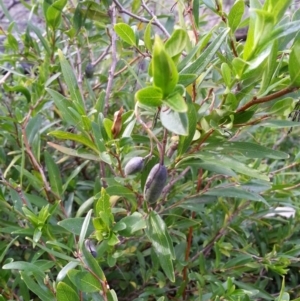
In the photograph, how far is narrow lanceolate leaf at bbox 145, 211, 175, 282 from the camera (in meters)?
0.59

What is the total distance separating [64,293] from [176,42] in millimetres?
356

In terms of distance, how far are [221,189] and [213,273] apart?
28 cm

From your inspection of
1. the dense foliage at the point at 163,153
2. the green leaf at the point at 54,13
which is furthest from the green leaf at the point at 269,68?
the green leaf at the point at 54,13

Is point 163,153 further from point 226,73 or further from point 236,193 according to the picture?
point 236,193

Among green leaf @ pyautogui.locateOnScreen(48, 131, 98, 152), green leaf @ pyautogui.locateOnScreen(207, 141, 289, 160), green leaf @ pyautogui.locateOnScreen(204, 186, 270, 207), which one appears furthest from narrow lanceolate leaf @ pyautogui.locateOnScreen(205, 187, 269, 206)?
green leaf @ pyautogui.locateOnScreen(48, 131, 98, 152)

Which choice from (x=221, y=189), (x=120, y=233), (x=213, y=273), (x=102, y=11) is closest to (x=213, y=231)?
(x=213, y=273)

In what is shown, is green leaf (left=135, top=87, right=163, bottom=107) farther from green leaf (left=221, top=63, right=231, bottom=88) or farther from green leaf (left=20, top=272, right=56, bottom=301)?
green leaf (left=20, top=272, right=56, bottom=301)

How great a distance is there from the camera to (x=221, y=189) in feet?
2.44

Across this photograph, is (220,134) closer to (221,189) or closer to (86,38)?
(221,189)

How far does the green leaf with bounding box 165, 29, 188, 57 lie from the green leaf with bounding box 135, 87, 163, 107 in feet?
0.19

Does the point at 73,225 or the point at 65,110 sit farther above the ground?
the point at 65,110

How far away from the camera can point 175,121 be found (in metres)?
0.43

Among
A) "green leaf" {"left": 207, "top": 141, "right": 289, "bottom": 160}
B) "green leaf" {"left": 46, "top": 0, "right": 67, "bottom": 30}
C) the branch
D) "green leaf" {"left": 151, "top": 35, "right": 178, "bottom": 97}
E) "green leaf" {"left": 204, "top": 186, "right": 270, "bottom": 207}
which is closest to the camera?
"green leaf" {"left": 151, "top": 35, "right": 178, "bottom": 97}

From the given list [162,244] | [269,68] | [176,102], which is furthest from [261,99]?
[162,244]
